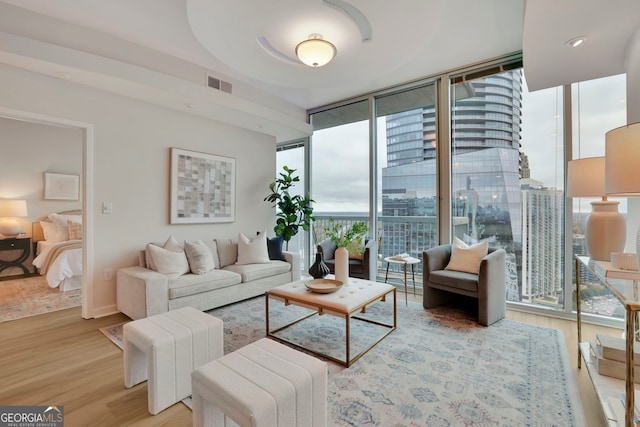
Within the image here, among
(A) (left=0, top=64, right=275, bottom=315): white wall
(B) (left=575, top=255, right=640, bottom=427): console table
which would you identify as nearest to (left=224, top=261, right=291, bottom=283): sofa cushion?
(A) (left=0, top=64, right=275, bottom=315): white wall

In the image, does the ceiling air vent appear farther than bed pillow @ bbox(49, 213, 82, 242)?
No

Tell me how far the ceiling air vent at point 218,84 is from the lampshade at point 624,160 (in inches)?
149

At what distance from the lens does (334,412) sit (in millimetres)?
1705

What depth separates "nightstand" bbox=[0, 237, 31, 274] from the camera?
482cm

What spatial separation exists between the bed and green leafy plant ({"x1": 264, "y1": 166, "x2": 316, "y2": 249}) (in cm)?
292

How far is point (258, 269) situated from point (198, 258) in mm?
757

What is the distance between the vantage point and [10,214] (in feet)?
16.2

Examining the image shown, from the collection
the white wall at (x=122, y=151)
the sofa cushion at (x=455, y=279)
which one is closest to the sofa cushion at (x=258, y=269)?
the white wall at (x=122, y=151)

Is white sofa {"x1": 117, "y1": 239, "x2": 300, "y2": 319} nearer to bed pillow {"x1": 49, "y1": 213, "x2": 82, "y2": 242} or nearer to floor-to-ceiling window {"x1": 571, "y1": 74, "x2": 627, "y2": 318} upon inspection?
bed pillow {"x1": 49, "y1": 213, "x2": 82, "y2": 242}

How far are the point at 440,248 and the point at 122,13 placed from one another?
13.3 ft

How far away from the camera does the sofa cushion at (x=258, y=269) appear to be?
371 centimetres

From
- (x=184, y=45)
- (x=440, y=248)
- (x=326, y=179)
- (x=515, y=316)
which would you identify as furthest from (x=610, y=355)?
(x=184, y=45)

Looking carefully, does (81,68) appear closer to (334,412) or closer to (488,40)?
(334,412)

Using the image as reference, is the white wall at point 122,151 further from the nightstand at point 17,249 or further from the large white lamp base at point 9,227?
the large white lamp base at point 9,227
